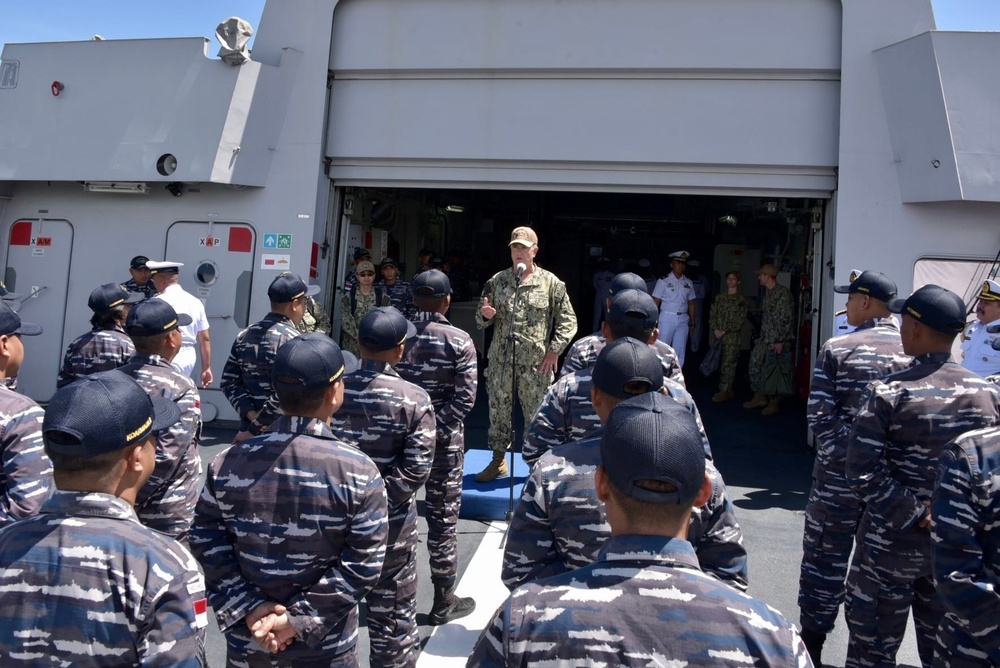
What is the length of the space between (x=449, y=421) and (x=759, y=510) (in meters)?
2.93

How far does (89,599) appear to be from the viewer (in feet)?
5.35

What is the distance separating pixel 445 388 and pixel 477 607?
4.06 feet

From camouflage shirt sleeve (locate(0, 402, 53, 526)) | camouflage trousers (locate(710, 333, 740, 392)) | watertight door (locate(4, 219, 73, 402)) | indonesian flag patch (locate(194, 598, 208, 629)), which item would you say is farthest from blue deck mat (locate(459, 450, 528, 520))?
watertight door (locate(4, 219, 73, 402))

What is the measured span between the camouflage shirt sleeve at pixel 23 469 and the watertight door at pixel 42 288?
23.2 feet

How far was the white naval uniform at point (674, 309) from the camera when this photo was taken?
9539 millimetres

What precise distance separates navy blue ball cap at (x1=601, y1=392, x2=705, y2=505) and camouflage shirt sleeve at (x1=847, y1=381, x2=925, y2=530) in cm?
192

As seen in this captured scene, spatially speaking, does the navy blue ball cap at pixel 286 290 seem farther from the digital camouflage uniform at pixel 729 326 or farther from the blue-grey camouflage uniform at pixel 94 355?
the digital camouflage uniform at pixel 729 326

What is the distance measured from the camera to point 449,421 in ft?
14.2

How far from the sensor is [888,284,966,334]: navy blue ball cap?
9.96 ft

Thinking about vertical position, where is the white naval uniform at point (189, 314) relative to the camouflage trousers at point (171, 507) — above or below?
above

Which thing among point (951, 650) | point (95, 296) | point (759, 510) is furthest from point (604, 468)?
point (759, 510)

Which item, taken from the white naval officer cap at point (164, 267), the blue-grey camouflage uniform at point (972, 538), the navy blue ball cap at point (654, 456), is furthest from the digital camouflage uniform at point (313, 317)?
the navy blue ball cap at point (654, 456)

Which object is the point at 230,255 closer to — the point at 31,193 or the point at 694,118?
the point at 31,193

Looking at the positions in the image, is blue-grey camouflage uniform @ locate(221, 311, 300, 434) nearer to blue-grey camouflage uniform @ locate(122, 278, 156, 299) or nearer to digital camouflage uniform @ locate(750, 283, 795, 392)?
blue-grey camouflage uniform @ locate(122, 278, 156, 299)
